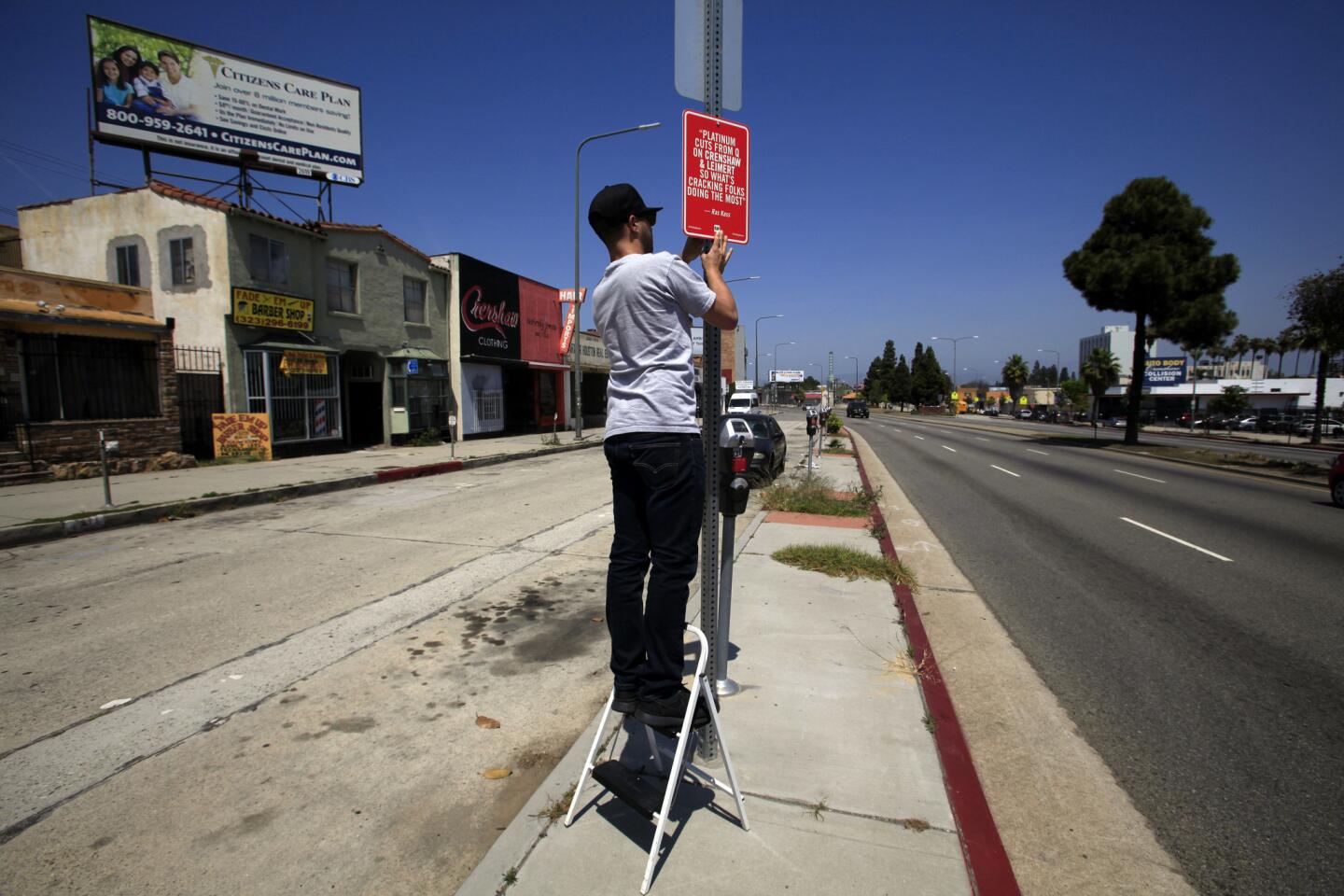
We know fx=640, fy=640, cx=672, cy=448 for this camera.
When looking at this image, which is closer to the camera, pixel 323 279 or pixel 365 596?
pixel 365 596

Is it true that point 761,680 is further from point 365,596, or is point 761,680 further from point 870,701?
point 365,596

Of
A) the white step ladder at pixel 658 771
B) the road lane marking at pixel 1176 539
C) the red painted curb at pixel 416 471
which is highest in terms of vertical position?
the white step ladder at pixel 658 771

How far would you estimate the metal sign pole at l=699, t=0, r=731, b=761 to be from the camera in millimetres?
2531

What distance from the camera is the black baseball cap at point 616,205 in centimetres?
235

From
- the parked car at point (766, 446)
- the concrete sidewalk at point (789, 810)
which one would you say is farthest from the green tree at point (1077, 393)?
the concrete sidewalk at point (789, 810)

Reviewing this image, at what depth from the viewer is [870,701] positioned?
126 inches

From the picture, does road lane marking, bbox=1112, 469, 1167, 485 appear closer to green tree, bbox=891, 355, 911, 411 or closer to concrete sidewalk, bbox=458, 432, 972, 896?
concrete sidewalk, bbox=458, 432, 972, 896

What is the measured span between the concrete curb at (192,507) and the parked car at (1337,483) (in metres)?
16.2

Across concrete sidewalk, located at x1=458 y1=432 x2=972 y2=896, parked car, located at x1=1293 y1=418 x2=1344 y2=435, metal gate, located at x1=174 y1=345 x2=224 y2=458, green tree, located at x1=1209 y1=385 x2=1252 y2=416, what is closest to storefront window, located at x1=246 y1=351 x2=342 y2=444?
metal gate, located at x1=174 y1=345 x2=224 y2=458

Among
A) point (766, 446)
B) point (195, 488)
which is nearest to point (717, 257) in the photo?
point (766, 446)

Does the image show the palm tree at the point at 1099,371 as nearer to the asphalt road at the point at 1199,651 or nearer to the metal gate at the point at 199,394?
the asphalt road at the point at 1199,651

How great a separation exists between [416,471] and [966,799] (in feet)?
41.0

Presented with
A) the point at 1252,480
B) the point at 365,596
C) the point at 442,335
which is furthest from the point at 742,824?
the point at 442,335

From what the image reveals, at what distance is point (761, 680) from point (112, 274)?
19.0m
